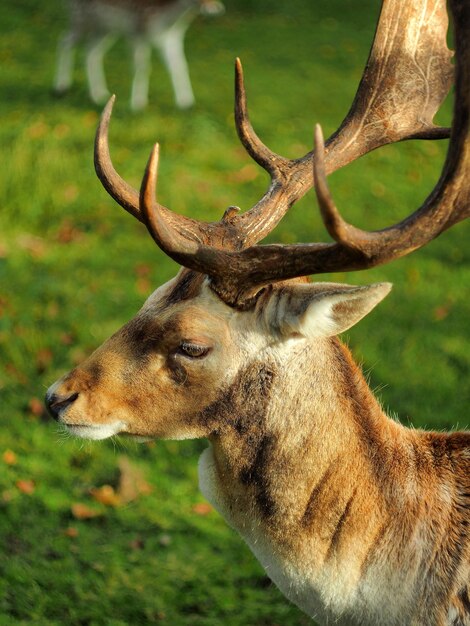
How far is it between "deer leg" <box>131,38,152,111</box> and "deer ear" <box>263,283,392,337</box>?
9.17m

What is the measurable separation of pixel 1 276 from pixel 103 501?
292 cm

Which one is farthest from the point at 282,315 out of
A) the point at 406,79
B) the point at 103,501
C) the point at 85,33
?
the point at 85,33

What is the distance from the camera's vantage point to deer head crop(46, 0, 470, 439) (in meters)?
2.90

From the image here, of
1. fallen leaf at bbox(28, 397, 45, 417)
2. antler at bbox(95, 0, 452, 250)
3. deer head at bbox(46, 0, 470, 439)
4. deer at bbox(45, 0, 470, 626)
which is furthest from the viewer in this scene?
fallen leaf at bbox(28, 397, 45, 417)

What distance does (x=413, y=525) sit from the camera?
10.4 ft

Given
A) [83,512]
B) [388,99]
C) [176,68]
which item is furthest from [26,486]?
[176,68]

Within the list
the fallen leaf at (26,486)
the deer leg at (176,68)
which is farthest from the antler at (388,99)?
the deer leg at (176,68)

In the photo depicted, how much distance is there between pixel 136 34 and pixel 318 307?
10190mm

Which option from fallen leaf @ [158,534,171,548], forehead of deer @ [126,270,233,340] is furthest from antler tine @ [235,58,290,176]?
fallen leaf @ [158,534,171,548]

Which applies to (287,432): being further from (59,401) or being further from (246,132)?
(246,132)

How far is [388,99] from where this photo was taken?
12.7 feet

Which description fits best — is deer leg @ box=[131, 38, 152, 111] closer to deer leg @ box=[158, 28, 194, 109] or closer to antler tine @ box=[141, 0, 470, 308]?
deer leg @ box=[158, 28, 194, 109]

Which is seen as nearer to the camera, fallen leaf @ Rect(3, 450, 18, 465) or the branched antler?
the branched antler

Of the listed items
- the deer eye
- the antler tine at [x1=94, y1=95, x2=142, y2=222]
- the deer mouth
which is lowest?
the deer mouth
